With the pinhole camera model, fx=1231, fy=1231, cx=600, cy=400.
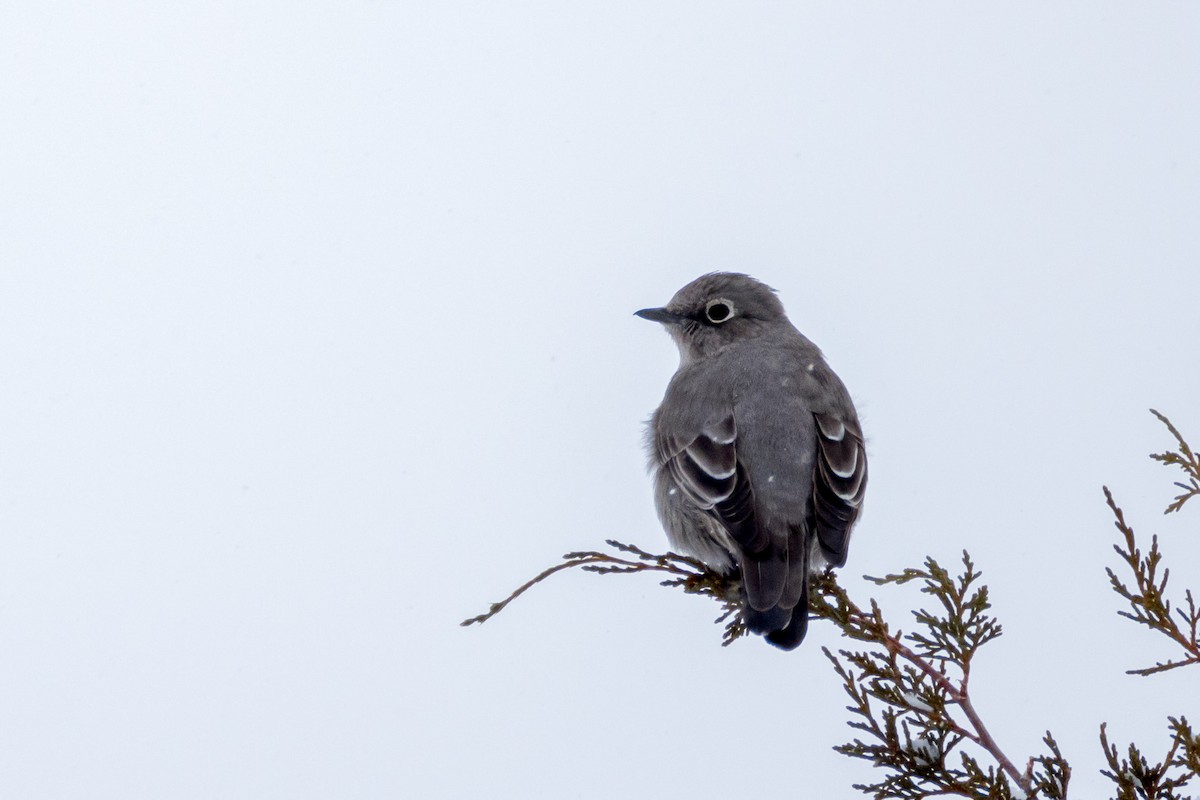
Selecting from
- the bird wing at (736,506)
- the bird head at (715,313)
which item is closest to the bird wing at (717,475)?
the bird wing at (736,506)

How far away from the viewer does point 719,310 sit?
7.85 meters

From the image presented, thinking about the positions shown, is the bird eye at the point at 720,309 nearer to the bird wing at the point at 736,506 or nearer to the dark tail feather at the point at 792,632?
the bird wing at the point at 736,506

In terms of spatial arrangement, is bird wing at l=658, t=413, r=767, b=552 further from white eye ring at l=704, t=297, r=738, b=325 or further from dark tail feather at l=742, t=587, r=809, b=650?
white eye ring at l=704, t=297, r=738, b=325

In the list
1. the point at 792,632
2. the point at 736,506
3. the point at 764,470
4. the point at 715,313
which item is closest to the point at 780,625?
the point at 792,632

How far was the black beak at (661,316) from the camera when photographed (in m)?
7.89

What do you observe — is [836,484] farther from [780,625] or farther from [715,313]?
[715,313]

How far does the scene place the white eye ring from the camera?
25.7 feet

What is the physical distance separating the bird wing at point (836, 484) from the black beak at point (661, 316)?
1.80 m

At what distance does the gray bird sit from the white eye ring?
35cm

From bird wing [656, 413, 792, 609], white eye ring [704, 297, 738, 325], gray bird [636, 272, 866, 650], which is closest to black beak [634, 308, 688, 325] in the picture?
white eye ring [704, 297, 738, 325]

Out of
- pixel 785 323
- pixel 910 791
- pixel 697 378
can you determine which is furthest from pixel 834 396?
pixel 910 791

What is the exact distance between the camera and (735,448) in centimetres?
604

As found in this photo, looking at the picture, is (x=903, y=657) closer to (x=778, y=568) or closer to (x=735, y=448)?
(x=778, y=568)

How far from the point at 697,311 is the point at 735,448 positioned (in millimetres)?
2020
